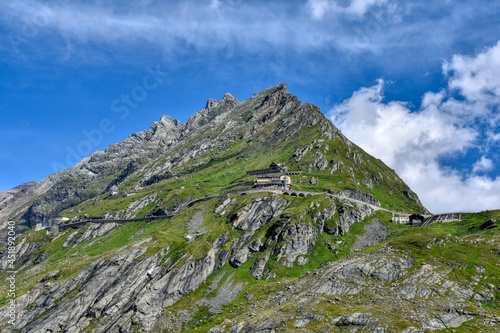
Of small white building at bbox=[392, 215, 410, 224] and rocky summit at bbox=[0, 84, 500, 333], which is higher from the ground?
small white building at bbox=[392, 215, 410, 224]

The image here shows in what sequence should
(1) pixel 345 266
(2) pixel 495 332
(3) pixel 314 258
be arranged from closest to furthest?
(2) pixel 495 332, (1) pixel 345 266, (3) pixel 314 258

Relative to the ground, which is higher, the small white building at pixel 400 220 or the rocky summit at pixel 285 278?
the small white building at pixel 400 220

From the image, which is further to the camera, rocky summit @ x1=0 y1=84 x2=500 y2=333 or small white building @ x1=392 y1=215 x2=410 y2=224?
small white building @ x1=392 y1=215 x2=410 y2=224

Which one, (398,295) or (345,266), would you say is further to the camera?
(345,266)

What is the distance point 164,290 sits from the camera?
13962cm

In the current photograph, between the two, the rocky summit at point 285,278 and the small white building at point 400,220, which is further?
the small white building at point 400,220

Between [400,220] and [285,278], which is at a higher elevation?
[400,220]

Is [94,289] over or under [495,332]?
over

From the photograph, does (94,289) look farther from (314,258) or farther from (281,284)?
(314,258)

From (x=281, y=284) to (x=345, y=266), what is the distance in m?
27.2

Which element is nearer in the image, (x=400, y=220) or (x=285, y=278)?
(x=285, y=278)

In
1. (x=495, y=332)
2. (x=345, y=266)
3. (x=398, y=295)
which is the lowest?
(x=495, y=332)

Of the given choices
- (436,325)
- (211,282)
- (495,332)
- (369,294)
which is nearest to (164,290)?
(211,282)

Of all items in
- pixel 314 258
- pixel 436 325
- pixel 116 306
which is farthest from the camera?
pixel 314 258
